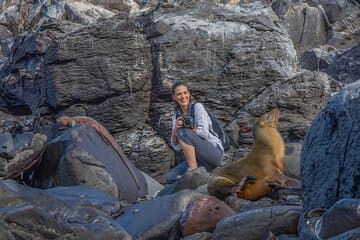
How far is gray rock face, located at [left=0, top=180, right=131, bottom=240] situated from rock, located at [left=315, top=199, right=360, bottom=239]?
1.79 metres

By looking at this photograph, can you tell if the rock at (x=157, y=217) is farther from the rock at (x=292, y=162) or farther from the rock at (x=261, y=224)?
the rock at (x=292, y=162)

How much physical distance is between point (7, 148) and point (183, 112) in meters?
1.90

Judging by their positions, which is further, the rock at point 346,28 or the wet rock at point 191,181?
the rock at point 346,28

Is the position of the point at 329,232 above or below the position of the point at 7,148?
above

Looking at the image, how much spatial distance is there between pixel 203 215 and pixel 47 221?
4.09ft

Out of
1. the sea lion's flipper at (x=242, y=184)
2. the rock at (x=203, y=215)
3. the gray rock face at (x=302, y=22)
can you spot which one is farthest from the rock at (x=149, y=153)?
the gray rock face at (x=302, y=22)

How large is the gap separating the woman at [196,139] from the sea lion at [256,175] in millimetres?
1188

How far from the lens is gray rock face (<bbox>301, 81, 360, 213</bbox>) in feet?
18.5

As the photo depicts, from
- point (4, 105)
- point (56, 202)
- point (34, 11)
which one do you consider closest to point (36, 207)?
point (56, 202)

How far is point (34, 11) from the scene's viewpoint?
2833 centimetres

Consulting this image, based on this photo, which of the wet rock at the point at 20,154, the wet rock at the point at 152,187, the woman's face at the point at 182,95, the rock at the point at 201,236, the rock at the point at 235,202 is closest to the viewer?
the rock at the point at 201,236

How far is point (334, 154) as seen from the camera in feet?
19.1

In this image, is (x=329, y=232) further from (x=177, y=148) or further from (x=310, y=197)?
(x=177, y=148)

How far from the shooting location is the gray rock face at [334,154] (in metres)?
5.64
